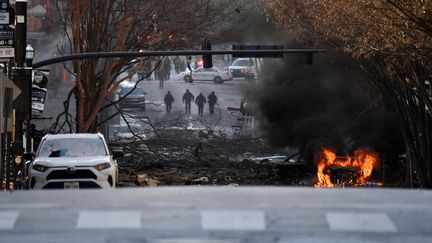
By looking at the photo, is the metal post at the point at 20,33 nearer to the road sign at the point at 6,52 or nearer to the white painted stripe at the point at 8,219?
the road sign at the point at 6,52

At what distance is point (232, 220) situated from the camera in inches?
136

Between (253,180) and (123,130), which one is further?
(123,130)

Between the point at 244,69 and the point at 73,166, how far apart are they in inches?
1912

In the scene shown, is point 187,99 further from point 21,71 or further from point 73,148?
point 73,148

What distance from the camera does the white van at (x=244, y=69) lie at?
2554 inches

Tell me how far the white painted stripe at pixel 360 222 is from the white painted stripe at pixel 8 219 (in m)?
0.93

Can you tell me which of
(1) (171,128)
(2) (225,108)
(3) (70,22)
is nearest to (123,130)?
(1) (171,128)

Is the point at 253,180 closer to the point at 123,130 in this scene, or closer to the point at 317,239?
the point at 123,130

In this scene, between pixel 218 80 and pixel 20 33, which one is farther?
pixel 218 80

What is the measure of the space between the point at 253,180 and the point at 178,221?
4070 centimetres

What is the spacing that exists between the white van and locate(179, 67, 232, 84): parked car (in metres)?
0.97

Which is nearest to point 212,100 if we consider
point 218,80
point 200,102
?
point 200,102

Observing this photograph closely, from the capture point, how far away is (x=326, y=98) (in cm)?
5400

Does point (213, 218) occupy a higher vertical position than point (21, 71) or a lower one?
higher
